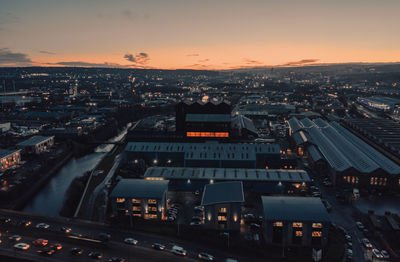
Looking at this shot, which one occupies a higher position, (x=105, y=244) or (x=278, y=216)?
(x=278, y=216)

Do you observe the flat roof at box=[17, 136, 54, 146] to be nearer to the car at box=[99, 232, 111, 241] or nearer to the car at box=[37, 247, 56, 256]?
the car at box=[37, 247, 56, 256]

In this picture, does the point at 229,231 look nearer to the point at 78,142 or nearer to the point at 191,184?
A: the point at 191,184

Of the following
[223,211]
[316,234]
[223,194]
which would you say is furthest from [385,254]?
[223,194]

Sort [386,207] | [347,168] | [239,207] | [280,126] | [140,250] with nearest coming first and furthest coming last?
[140,250]
[239,207]
[386,207]
[347,168]
[280,126]

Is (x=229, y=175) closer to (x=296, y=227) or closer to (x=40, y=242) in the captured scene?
(x=296, y=227)

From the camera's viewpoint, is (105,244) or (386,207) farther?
(386,207)

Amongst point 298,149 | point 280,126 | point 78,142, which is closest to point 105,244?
point 298,149

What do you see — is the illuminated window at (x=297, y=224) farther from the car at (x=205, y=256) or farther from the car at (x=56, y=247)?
the car at (x=56, y=247)

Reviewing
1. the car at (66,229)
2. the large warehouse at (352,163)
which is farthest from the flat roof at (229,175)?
the car at (66,229)
